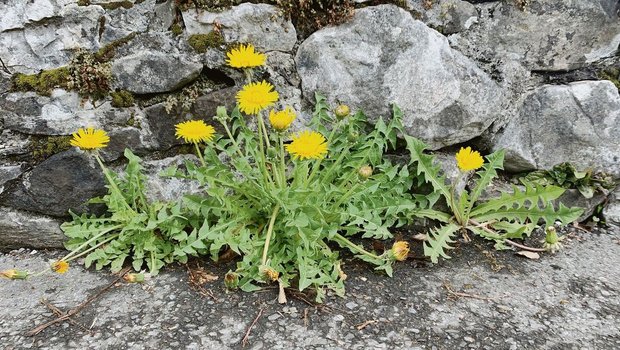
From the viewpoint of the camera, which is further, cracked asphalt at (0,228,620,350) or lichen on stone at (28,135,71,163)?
lichen on stone at (28,135,71,163)

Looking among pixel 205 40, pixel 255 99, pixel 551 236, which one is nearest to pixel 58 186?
pixel 205 40

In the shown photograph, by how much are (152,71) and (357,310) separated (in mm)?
1435

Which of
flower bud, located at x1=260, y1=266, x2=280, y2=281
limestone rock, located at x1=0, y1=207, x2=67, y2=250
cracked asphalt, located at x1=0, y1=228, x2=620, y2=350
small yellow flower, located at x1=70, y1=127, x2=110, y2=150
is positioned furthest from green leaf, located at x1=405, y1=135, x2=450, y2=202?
limestone rock, located at x1=0, y1=207, x2=67, y2=250

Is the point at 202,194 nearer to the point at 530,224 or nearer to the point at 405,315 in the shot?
the point at 405,315

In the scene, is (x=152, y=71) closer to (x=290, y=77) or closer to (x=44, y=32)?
(x=44, y=32)

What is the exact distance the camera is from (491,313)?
2.08 meters

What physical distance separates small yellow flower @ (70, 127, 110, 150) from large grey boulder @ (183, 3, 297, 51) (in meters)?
0.65

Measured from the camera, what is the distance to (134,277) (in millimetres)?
2150

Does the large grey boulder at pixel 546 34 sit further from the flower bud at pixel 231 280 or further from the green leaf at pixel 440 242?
the flower bud at pixel 231 280

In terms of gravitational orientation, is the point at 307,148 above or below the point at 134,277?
above

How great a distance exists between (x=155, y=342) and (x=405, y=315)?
0.95 m

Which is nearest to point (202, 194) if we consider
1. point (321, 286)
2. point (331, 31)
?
point (321, 286)

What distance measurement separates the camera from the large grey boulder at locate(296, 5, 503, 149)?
256 centimetres

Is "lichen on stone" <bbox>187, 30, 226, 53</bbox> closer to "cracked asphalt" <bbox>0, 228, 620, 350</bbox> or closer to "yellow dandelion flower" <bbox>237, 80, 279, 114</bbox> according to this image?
"yellow dandelion flower" <bbox>237, 80, 279, 114</bbox>
